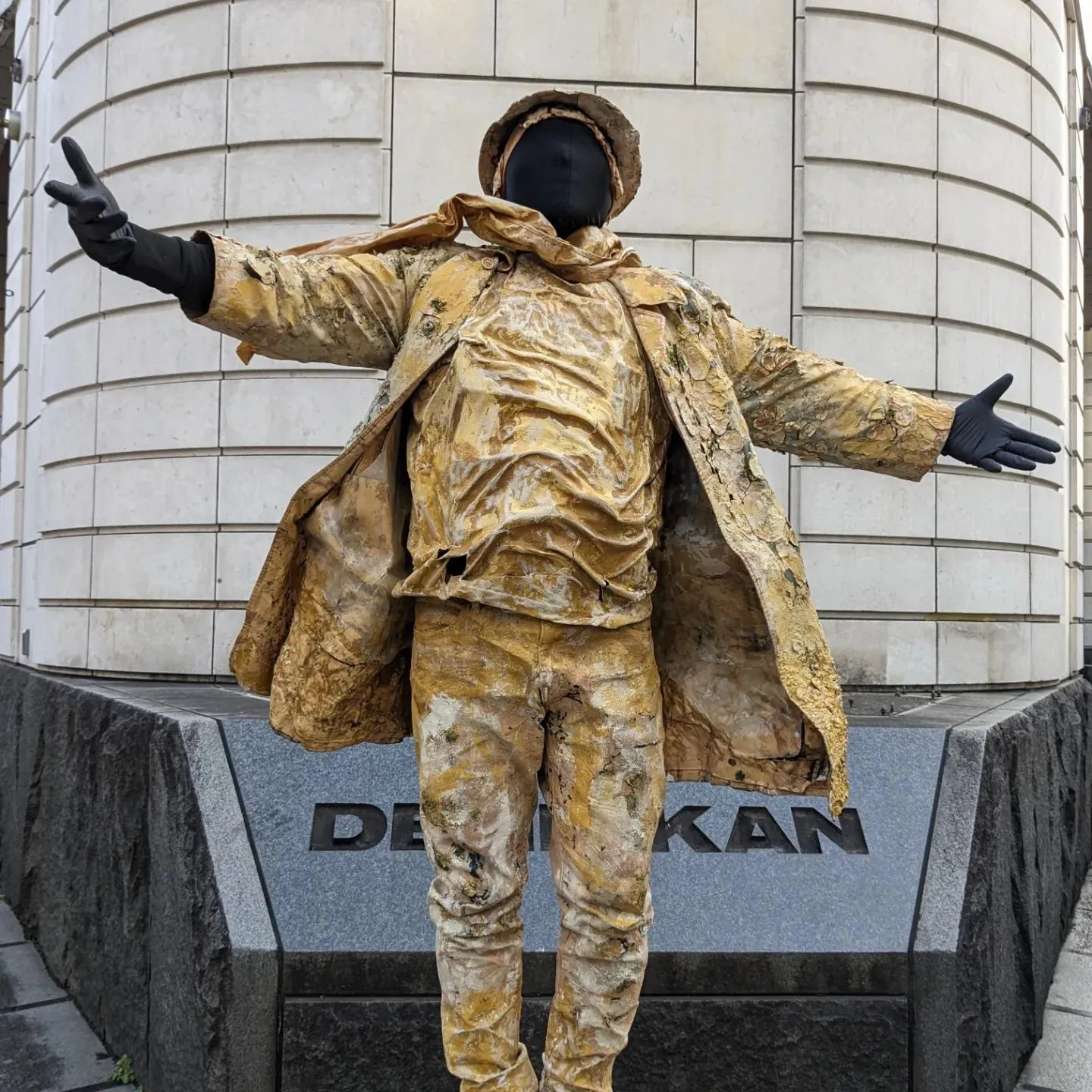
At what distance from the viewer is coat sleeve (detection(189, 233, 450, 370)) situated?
2.47 meters

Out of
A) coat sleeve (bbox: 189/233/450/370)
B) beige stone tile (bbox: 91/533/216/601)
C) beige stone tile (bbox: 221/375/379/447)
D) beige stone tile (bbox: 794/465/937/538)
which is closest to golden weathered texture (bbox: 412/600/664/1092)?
coat sleeve (bbox: 189/233/450/370)

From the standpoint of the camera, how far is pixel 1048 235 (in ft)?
24.7

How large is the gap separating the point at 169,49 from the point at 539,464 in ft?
18.5

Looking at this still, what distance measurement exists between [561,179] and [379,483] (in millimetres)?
878

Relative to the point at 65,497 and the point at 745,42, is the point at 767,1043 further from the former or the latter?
the point at 65,497

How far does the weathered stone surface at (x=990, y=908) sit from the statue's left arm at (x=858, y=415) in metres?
1.50

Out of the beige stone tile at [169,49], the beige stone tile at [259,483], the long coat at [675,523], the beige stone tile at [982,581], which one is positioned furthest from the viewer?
the beige stone tile at [982,581]

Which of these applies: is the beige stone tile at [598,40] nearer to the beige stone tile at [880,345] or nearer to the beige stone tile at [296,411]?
the beige stone tile at [880,345]

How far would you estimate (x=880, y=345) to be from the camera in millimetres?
6730

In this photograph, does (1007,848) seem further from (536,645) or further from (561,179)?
(561,179)

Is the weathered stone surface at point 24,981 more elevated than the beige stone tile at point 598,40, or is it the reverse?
the beige stone tile at point 598,40

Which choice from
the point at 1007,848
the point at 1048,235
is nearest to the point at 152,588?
the point at 1007,848

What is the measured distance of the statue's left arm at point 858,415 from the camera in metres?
2.88

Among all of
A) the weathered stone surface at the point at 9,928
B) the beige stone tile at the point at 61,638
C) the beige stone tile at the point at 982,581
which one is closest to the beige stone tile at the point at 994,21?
the beige stone tile at the point at 982,581
